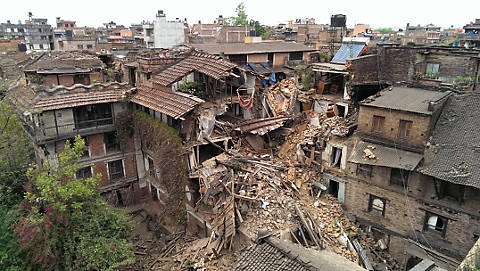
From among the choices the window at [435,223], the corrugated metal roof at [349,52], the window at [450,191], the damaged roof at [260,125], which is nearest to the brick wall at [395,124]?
the window at [450,191]

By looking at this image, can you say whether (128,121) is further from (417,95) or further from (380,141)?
(417,95)

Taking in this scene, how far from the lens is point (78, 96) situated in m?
25.4

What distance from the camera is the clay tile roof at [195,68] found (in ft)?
78.3

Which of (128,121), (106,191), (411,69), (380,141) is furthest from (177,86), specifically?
(411,69)

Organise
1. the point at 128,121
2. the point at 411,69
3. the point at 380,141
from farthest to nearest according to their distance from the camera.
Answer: the point at 411,69 → the point at 128,121 → the point at 380,141

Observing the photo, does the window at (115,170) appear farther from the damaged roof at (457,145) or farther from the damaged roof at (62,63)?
Result: the damaged roof at (457,145)

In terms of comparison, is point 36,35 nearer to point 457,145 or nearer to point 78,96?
point 78,96

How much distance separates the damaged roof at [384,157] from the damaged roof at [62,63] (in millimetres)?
25155

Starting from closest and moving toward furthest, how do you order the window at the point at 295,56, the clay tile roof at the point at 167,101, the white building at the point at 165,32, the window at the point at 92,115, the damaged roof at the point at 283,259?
the damaged roof at the point at 283,259
the clay tile roof at the point at 167,101
the window at the point at 92,115
the window at the point at 295,56
the white building at the point at 165,32

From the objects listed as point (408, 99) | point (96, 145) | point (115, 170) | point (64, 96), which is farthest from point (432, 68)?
point (64, 96)

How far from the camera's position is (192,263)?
770 inches

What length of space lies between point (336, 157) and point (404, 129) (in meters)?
5.03

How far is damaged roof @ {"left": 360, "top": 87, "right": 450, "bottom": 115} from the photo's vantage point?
20.4 metres

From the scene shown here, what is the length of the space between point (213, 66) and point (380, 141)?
43.3ft
